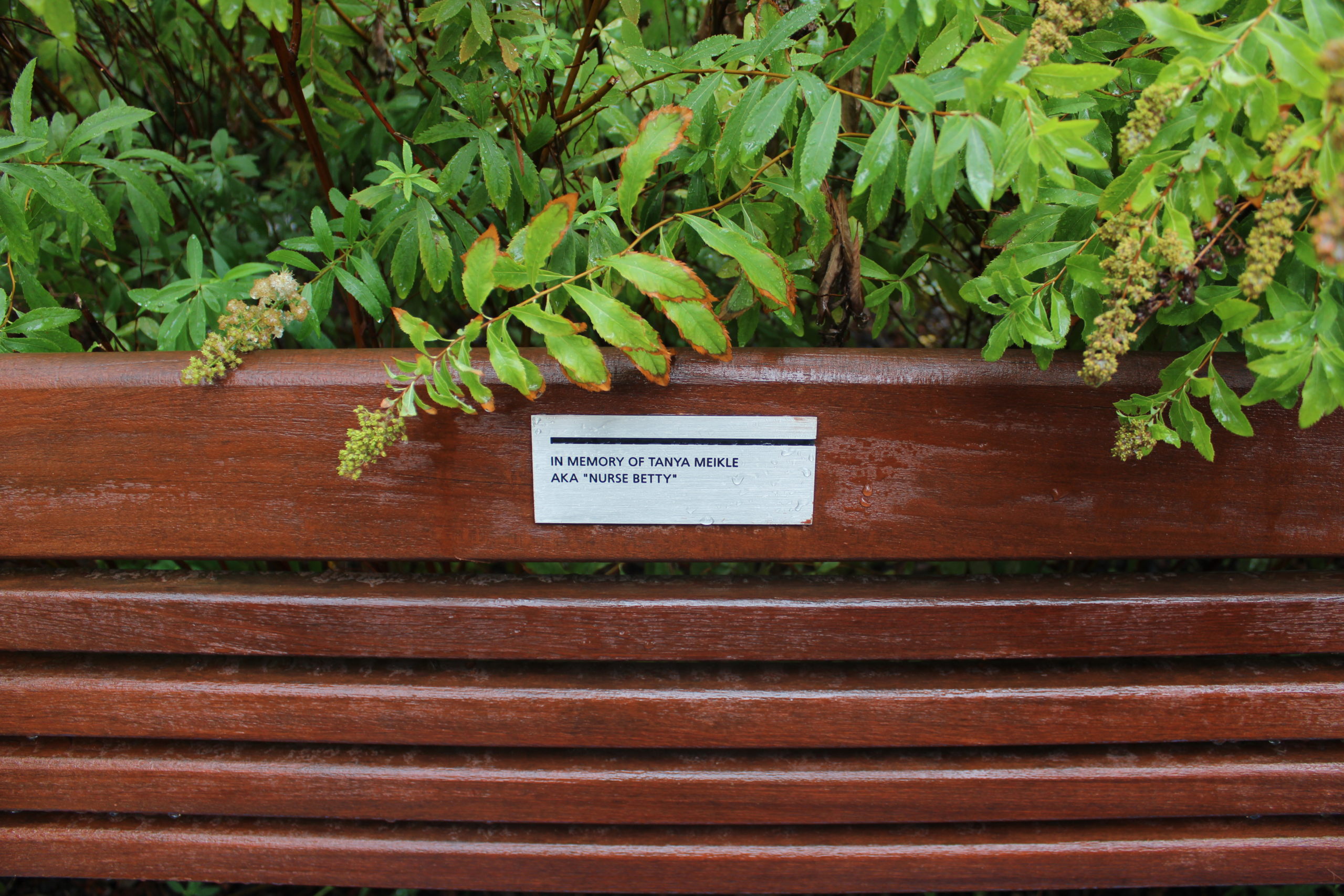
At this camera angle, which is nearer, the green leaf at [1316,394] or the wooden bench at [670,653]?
the green leaf at [1316,394]

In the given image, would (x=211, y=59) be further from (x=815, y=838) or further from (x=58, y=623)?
(x=815, y=838)

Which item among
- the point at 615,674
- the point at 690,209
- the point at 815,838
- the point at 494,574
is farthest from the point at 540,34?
the point at 815,838

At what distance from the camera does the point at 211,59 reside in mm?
1557

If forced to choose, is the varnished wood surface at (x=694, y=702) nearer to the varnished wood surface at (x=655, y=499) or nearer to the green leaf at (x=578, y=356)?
the varnished wood surface at (x=655, y=499)

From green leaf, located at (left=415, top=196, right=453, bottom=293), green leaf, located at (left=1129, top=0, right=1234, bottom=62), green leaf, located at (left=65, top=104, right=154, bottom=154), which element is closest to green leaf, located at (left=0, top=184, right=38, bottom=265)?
green leaf, located at (left=65, top=104, right=154, bottom=154)

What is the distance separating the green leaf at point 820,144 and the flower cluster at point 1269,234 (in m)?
0.38

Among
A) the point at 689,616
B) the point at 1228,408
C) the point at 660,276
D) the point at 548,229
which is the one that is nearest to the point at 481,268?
the point at 548,229

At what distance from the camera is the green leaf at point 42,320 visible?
1072 mm

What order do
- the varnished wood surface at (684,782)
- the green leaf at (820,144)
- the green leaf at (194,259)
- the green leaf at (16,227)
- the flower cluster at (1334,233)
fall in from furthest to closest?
the varnished wood surface at (684,782) < the green leaf at (194,259) < the green leaf at (16,227) < the green leaf at (820,144) < the flower cluster at (1334,233)

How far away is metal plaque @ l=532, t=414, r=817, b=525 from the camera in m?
1.01

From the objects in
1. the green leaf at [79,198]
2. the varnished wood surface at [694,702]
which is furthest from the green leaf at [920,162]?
the green leaf at [79,198]

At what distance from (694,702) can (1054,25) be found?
35.9 inches

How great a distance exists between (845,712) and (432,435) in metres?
0.69

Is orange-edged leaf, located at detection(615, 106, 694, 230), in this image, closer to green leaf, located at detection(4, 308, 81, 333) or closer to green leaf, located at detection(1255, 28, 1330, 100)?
green leaf, located at detection(1255, 28, 1330, 100)
